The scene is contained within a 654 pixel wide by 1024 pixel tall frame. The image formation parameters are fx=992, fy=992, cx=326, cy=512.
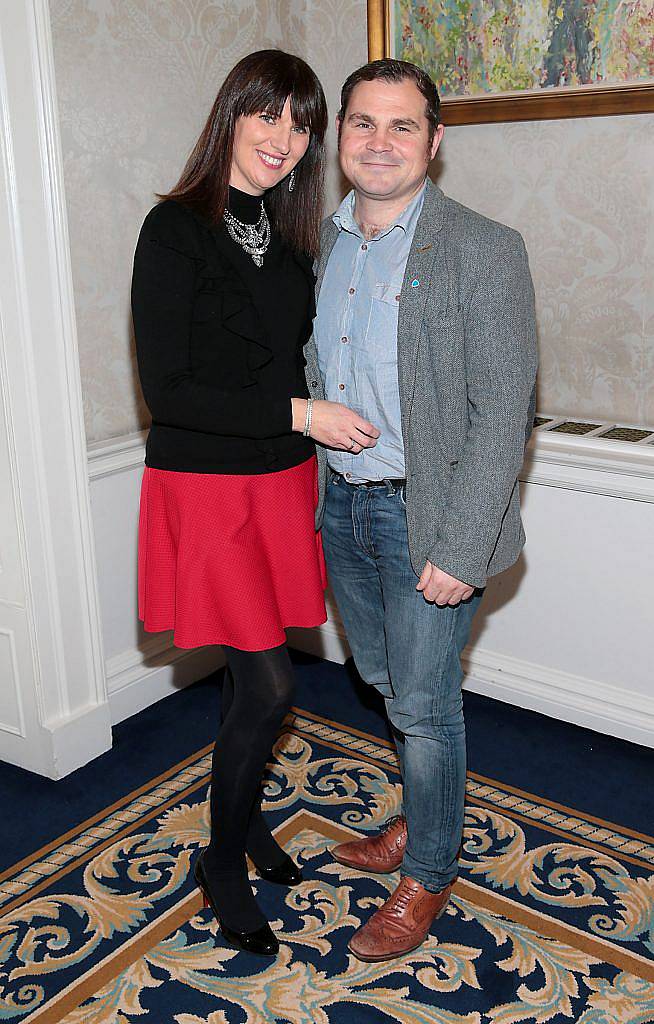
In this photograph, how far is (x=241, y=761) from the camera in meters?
1.94

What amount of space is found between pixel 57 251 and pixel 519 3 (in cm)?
136

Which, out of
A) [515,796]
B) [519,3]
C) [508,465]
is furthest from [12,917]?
[519,3]

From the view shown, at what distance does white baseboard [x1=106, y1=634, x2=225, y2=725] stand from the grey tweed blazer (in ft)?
4.64

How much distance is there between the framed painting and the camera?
2484 mm

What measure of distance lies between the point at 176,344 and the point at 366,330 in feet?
1.14

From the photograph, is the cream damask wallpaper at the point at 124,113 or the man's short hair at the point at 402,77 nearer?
the man's short hair at the point at 402,77

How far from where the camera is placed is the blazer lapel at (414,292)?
1.74 meters

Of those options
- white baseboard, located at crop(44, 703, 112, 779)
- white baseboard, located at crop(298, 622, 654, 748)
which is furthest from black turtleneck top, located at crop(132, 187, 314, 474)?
white baseboard, located at crop(298, 622, 654, 748)

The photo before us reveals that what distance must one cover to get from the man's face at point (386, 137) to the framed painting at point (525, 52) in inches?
39.7

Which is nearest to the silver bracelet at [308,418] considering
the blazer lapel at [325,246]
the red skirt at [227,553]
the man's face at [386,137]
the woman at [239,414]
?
the woman at [239,414]

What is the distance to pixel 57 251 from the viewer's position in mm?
2434

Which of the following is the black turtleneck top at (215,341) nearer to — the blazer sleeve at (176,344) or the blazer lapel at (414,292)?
the blazer sleeve at (176,344)

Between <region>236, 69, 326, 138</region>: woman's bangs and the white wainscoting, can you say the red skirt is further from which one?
the white wainscoting

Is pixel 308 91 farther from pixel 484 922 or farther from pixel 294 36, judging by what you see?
pixel 484 922
